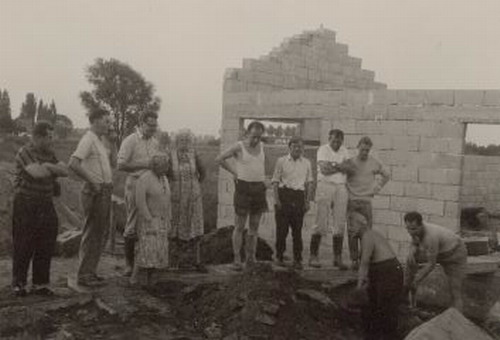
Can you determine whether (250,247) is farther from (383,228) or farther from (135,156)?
(383,228)

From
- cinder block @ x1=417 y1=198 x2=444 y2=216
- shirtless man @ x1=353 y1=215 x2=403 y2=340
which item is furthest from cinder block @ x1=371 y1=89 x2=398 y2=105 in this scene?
shirtless man @ x1=353 y1=215 x2=403 y2=340

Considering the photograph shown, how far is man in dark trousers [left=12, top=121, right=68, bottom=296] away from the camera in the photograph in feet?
22.1

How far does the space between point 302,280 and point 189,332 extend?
1.74m

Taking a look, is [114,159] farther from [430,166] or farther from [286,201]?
[430,166]

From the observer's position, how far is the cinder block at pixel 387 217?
1142cm

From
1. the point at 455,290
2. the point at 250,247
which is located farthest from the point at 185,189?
the point at 455,290

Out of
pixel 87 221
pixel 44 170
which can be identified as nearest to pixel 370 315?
pixel 87 221

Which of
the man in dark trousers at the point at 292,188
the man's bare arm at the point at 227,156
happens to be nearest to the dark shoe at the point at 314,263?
the man in dark trousers at the point at 292,188

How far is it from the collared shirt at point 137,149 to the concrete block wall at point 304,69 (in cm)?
668

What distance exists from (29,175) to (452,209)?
266 inches

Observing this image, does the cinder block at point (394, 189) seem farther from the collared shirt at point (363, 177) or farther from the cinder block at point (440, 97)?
the collared shirt at point (363, 177)

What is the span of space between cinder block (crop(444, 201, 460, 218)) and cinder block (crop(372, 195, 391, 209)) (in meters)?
1.08

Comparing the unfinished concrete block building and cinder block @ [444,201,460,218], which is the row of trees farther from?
cinder block @ [444,201,460,218]

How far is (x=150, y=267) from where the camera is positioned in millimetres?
7262
